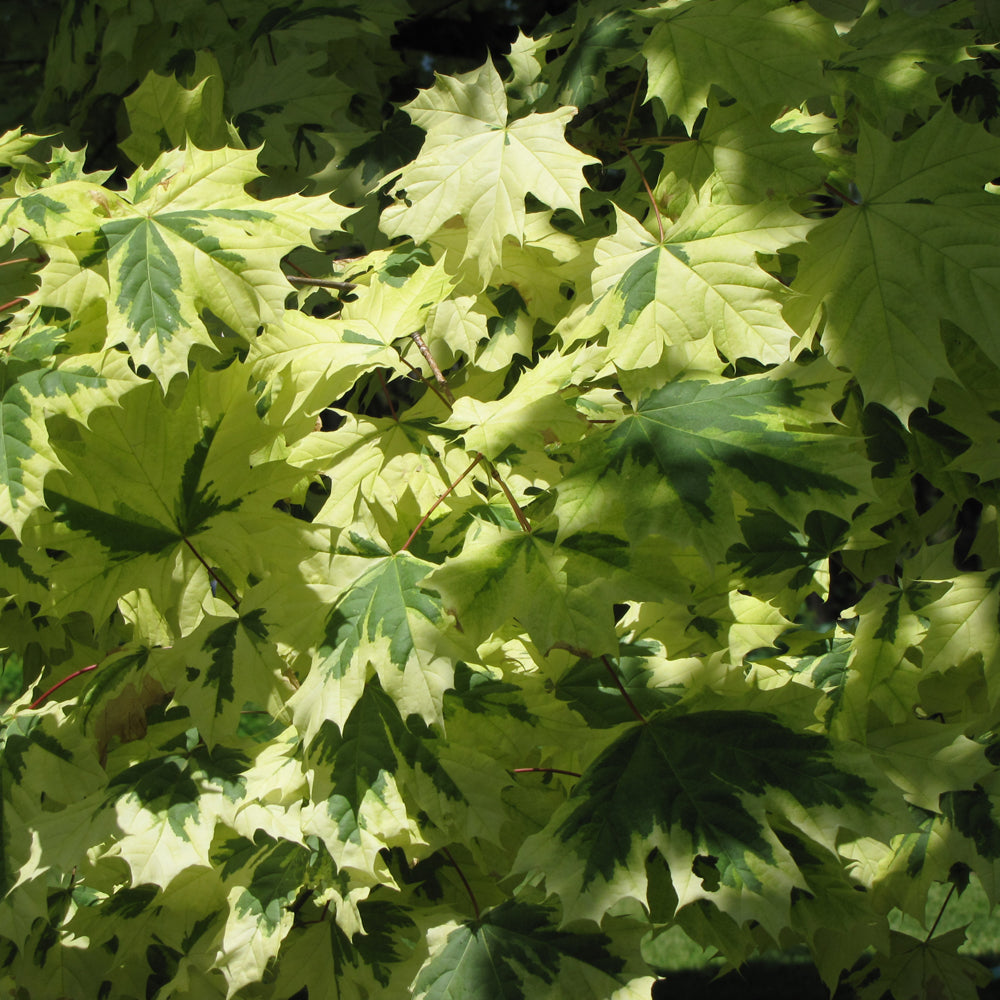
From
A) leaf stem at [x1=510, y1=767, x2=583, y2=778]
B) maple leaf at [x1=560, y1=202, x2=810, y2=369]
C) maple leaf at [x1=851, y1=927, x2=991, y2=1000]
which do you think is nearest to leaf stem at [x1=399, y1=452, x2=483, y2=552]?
maple leaf at [x1=560, y1=202, x2=810, y2=369]

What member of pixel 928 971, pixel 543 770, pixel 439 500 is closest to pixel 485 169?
pixel 439 500

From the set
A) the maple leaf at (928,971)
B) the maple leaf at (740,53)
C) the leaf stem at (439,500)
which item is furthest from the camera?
the maple leaf at (928,971)

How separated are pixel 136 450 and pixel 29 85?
3.13 m

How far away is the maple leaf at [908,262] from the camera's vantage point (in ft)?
4.68

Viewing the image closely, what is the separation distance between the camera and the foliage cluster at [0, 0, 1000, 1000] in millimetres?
1248

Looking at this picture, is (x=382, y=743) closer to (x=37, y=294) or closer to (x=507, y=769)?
(x=507, y=769)

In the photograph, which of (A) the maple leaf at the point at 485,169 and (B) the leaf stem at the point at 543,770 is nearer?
(B) the leaf stem at the point at 543,770

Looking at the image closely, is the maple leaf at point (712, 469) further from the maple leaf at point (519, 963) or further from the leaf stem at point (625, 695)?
the maple leaf at point (519, 963)

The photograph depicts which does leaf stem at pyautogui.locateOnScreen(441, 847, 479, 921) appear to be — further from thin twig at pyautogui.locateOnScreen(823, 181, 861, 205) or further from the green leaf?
thin twig at pyautogui.locateOnScreen(823, 181, 861, 205)

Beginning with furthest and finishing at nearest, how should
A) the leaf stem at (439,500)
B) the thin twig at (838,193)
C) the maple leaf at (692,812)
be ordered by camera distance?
the thin twig at (838,193)
the leaf stem at (439,500)
the maple leaf at (692,812)

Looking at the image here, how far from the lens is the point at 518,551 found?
1270mm

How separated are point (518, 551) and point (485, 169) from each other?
712 millimetres

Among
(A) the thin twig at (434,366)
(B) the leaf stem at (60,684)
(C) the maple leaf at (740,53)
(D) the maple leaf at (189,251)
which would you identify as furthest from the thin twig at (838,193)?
(B) the leaf stem at (60,684)

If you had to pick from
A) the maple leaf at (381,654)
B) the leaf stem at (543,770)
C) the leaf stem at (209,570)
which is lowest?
the leaf stem at (543,770)
